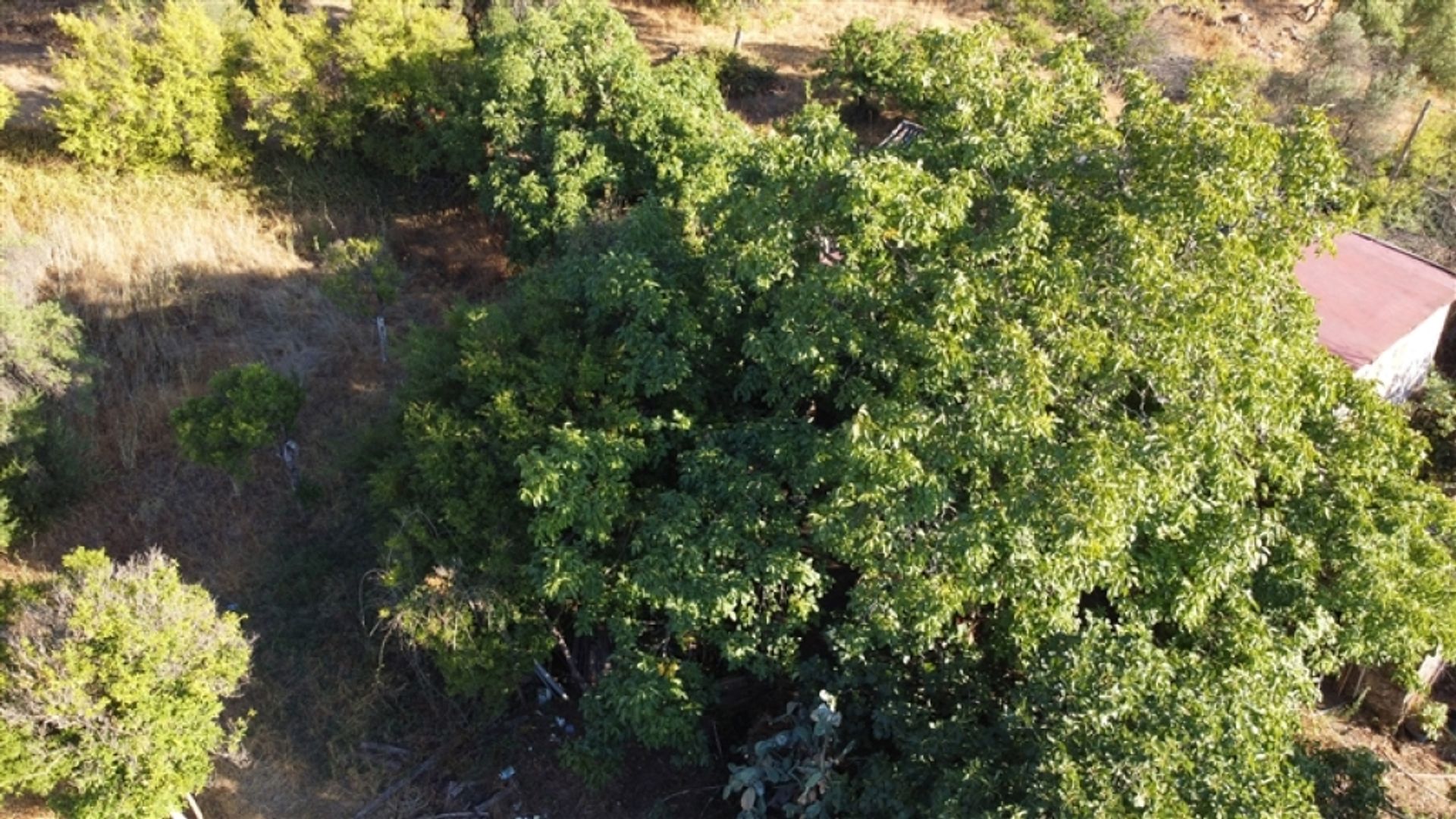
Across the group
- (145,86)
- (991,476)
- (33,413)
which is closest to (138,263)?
(145,86)

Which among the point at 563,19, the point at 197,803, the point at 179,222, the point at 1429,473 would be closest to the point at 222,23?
the point at 179,222

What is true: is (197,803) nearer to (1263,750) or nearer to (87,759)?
(87,759)

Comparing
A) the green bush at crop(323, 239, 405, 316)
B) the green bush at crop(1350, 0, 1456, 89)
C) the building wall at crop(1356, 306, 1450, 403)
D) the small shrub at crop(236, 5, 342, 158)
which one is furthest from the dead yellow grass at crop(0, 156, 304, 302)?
the green bush at crop(1350, 0, 1456, 89)

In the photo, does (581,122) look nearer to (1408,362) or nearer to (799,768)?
(799,768)

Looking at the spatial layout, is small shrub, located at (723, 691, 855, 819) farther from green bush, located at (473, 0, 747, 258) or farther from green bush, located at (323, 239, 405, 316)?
green bush, located at (323, 239, 405, 316)

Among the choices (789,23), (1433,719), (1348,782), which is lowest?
(1433,719)

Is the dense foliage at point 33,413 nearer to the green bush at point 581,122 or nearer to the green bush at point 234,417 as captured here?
the green bush at point 234,417
